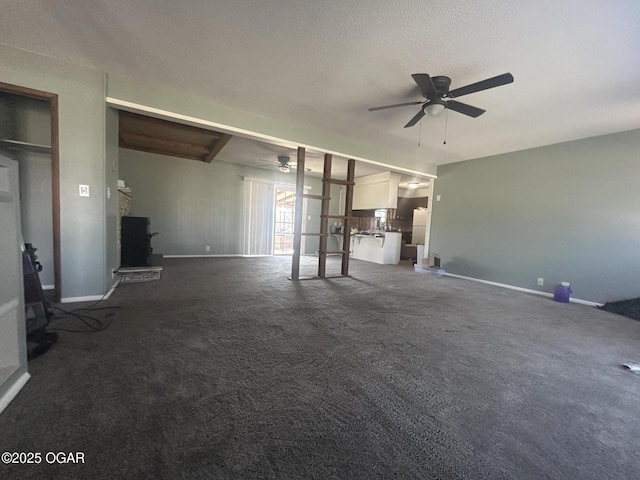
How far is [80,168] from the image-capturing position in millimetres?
2566

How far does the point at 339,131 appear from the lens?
419 cm

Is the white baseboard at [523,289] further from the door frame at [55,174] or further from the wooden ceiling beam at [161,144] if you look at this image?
the door frame at [55,174]

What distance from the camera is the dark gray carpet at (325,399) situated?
3.21ft

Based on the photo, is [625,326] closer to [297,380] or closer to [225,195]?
[297,380]

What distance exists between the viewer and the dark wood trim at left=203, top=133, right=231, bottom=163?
4.26 metres

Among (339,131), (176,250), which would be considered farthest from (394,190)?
(176,250)

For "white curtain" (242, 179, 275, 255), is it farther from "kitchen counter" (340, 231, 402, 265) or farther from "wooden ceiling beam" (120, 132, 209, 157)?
"kitchen counter" (340, 231, 402, 265)

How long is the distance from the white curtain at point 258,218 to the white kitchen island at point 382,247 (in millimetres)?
A: 2603

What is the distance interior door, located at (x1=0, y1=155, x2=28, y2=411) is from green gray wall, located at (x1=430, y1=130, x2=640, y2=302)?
6.14 metres

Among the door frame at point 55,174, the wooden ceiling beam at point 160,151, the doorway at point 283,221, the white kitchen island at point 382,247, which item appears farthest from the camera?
the doorway at point 283,221

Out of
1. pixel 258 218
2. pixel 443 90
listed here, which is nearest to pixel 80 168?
pixel 443 90

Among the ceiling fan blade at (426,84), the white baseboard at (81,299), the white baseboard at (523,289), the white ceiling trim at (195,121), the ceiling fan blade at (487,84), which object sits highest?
the ceiling fan blade at (426,84)

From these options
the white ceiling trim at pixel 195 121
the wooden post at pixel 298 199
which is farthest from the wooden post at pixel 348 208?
the wooden post at pixel 298 199

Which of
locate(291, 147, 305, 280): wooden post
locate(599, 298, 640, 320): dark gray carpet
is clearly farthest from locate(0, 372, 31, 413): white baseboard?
locate(599, 298, 640, 320): dark gray carpet
